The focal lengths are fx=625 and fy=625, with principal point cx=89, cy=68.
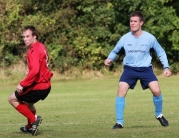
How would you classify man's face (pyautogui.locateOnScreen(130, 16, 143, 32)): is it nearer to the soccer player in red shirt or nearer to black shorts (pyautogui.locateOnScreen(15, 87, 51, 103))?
the soccer player in red shirt

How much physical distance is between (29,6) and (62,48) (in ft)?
9.58

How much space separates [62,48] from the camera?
113ft

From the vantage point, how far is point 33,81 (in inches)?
380

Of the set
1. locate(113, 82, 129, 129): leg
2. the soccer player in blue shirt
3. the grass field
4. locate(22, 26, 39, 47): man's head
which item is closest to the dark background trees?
the grass field

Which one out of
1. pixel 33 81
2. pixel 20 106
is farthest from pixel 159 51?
pixel 20 106

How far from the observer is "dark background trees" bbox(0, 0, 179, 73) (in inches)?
1318

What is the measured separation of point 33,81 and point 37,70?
0.68ft

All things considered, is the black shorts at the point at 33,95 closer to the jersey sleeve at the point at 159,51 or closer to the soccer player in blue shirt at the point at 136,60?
the soccer player in blue shirt at the point at 136,60

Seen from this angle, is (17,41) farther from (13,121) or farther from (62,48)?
(13,121)

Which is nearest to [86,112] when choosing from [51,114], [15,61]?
[51,114]

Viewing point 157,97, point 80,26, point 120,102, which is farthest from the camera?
point 80,26

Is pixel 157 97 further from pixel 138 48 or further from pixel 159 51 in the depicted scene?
pixel 138 48

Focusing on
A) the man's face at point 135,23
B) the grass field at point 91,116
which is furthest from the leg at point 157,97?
the man's face at point 135,23

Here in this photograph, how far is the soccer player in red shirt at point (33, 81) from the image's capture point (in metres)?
9.61
